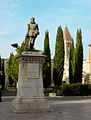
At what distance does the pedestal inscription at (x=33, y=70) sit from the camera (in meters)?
13.0

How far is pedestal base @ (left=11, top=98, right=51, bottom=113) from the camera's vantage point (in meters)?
12.4

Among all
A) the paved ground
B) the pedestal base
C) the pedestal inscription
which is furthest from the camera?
the pedestal inscription

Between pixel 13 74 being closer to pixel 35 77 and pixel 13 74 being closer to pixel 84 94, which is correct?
pixel 84 94

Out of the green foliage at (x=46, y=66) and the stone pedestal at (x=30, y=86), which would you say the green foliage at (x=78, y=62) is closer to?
the green foliage at (x=46, y=66)

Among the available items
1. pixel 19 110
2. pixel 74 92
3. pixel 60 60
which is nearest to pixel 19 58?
pixel 19 110

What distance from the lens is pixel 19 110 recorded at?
12.4 m

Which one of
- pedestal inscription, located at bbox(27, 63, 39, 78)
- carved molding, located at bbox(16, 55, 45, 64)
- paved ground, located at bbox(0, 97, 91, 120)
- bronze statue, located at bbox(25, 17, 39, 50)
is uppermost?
bronze statue, located at bbox(25, 17, 39, 50)

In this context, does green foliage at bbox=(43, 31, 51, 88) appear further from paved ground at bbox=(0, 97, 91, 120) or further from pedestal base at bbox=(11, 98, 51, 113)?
pedestal base at bbox=(11, 98, 51, 113)

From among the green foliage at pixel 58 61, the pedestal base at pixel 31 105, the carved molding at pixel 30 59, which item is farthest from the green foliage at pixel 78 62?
the pedestal base at pixel 31 105

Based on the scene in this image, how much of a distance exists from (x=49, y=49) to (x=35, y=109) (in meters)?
28.9

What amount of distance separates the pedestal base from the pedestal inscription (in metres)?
1.30

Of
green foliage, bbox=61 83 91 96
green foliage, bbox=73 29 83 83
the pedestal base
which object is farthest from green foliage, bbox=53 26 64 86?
the pedestal base

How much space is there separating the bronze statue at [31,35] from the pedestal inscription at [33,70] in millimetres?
1166

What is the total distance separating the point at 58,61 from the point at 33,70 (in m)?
27.5
